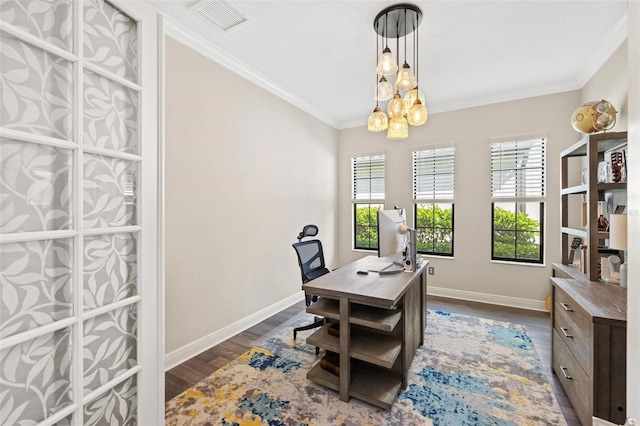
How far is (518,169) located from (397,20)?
9.08ft

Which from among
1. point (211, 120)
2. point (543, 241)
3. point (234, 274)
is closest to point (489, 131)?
point (543, 241)

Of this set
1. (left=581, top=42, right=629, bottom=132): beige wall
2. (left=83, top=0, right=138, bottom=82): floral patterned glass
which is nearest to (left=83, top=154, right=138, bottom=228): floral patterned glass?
(left=83, top=0, right=138, bottom=82): floral patterned glass

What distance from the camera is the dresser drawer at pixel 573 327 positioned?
154 centimetres

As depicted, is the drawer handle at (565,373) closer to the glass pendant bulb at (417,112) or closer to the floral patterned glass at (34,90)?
the glass pendant bulb at (417,112)

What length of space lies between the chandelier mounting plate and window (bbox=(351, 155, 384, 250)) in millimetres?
2457

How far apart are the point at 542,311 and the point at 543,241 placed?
2.99 feet

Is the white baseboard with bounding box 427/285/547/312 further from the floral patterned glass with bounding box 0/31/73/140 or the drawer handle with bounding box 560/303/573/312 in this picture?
the floral patterned glass with bounding box 0/31/73/140

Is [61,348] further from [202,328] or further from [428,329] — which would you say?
[428,329]

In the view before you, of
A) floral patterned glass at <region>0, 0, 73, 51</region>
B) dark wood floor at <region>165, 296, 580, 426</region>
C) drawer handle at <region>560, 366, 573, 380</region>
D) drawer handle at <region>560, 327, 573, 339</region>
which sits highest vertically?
floral patterned glass at <region>0, 0, 73, 51</region>

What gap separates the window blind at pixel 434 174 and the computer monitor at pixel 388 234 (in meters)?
2.17

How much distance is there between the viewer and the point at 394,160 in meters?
4.55

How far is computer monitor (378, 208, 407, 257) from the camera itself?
2311mm

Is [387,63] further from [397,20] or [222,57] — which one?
[222,57]

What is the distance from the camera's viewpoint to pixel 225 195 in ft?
9.34
